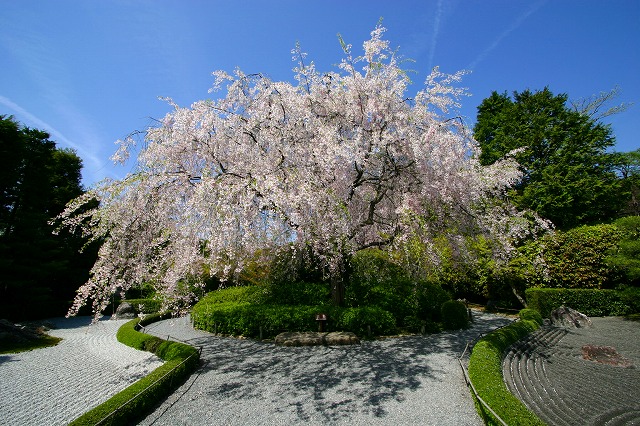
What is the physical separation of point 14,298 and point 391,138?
25346 mm

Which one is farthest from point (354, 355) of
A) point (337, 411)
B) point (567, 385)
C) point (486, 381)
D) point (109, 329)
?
point (109, 329)

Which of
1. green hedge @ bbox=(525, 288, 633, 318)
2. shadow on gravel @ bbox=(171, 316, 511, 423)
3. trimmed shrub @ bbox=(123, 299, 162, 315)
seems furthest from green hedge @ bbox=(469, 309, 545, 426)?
trimmed shrub @ bbox=(123, 299, 162, 315)

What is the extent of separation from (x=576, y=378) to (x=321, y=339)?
7356 millimetres

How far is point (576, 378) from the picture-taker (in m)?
7.94

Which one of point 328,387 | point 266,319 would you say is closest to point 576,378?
point 328,387

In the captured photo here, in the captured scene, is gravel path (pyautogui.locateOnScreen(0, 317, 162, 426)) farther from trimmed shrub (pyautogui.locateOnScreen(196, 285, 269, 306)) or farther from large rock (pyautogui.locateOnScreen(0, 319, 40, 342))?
trimmed shrub (pyautogui.locateOnScreen(196, 285, 269, 306))

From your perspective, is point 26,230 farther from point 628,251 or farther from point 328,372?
point 628,251

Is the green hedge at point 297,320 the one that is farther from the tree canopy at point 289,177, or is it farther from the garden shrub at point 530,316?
the garden shrub at point 530,316

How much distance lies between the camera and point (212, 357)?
1055cm

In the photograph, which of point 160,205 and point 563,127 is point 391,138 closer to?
point 160,205

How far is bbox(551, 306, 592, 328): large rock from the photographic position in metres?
15.3

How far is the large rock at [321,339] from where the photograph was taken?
37.4 ft

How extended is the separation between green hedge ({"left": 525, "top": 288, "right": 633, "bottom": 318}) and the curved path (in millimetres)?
4664

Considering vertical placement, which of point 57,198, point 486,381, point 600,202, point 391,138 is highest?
point 57,198
